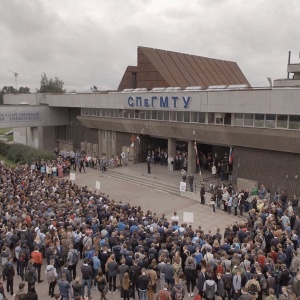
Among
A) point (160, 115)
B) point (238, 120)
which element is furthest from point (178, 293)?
point (160, 115)

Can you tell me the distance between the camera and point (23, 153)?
38.4 metres

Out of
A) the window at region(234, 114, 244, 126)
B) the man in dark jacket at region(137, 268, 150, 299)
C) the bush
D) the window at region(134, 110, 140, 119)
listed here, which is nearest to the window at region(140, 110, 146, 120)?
the window at region(134, 110, 140, 119)

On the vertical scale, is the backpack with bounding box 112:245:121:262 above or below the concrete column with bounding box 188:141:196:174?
below

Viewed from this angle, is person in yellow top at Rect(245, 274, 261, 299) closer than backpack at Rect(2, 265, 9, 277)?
Yes

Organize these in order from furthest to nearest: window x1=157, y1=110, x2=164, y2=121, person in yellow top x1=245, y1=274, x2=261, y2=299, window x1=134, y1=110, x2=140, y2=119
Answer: window x1=134, y1=110, x2=140, y2=119
window x1=157, y1=110, x2=164, y2=121
person in yellow top x1=245, y1=274, x2=261, y2=299

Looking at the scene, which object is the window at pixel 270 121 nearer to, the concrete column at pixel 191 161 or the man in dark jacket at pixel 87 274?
the concrete column at pixel 191 161

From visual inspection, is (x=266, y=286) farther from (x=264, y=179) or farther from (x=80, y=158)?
(x=80, y=158)

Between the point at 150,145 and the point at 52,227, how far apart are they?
21.3m

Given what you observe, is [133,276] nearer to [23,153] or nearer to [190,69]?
[23,153]

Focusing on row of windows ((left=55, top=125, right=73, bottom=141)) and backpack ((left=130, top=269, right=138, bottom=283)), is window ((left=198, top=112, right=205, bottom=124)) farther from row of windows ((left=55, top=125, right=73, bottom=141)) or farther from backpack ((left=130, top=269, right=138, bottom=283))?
row of windows ((left=55, top=125, right=73, bottom=141))

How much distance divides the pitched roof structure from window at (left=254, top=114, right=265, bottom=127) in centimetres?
1305

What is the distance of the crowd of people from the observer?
10641 mm

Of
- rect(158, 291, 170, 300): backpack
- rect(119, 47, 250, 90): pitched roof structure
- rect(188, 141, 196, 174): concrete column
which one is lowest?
rect(158, 291, 170, 300): backpack

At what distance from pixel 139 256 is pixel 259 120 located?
1457 centimetres
